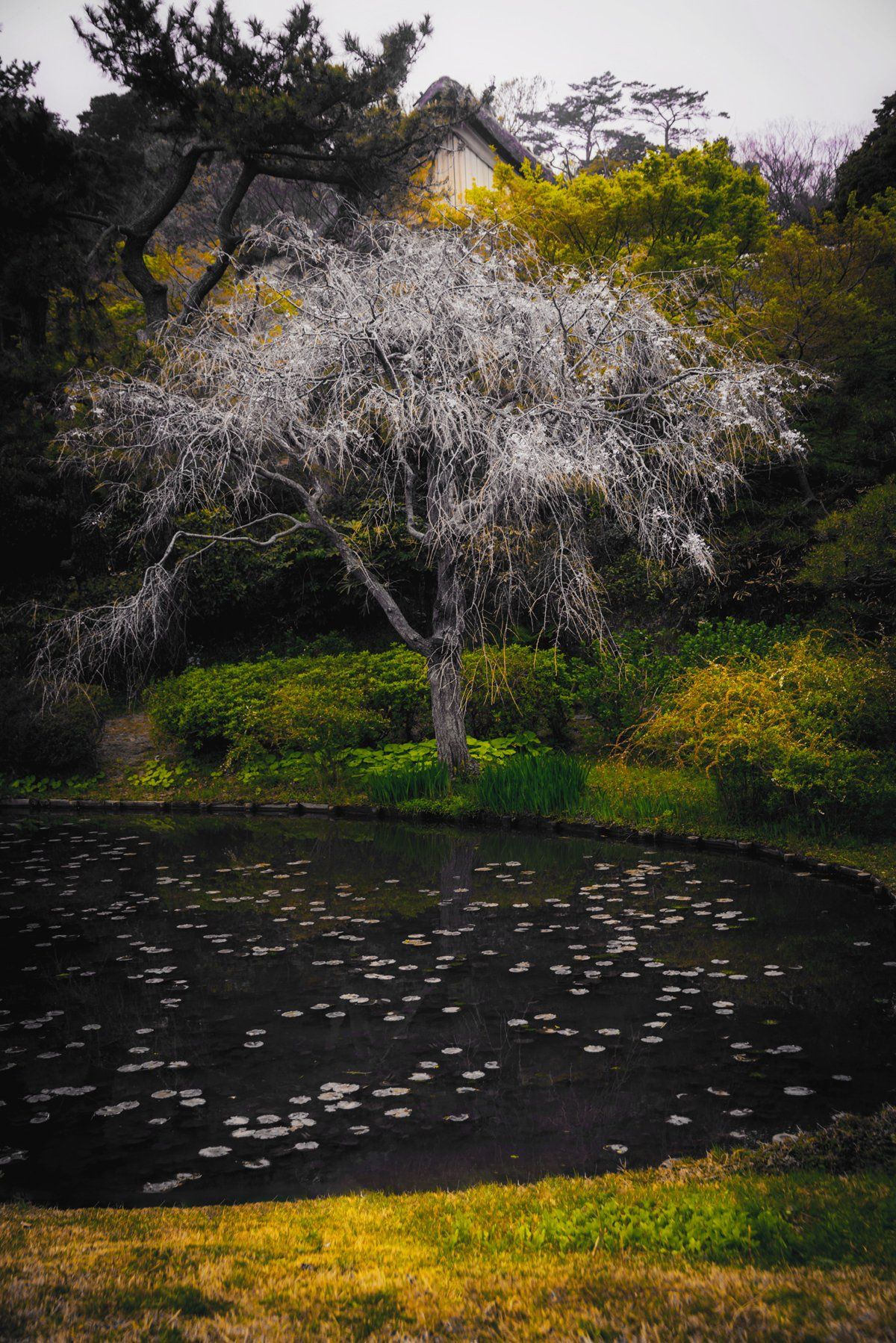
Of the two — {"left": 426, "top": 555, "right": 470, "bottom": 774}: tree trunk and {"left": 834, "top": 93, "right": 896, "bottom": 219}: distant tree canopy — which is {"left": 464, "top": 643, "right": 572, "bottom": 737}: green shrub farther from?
{"left": 834, "top": 93, "right": 896, "bottom": 219}: distant tree canopy

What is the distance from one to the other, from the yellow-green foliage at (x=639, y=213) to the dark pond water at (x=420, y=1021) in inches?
400

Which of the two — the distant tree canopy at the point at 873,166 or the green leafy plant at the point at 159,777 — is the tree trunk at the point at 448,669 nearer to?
the green leafy plant at the point at 159,777

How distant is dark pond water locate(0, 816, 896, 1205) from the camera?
3934mm

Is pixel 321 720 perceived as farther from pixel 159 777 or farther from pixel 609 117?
pixel 609 117

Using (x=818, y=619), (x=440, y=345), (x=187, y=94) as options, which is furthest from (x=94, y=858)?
(x=187, y=94)

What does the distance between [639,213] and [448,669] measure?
28.4 feet

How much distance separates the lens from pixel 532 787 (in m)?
10.5

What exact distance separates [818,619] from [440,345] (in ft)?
22.1

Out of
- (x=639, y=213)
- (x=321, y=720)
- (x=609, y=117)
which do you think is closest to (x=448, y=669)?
(x=321, y=720)

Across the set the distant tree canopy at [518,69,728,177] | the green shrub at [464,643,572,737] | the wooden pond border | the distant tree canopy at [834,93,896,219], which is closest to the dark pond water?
the wooden pond border

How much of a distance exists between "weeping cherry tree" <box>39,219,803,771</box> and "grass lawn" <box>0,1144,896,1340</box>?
6356 millimetres

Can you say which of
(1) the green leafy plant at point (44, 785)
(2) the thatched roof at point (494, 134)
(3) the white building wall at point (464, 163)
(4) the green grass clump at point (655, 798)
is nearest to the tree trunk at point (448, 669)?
(4) the green grass clump at point (655, 798)

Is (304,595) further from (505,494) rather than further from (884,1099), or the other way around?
(884,1099)

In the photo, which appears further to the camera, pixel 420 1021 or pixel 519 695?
pixel 519 695
